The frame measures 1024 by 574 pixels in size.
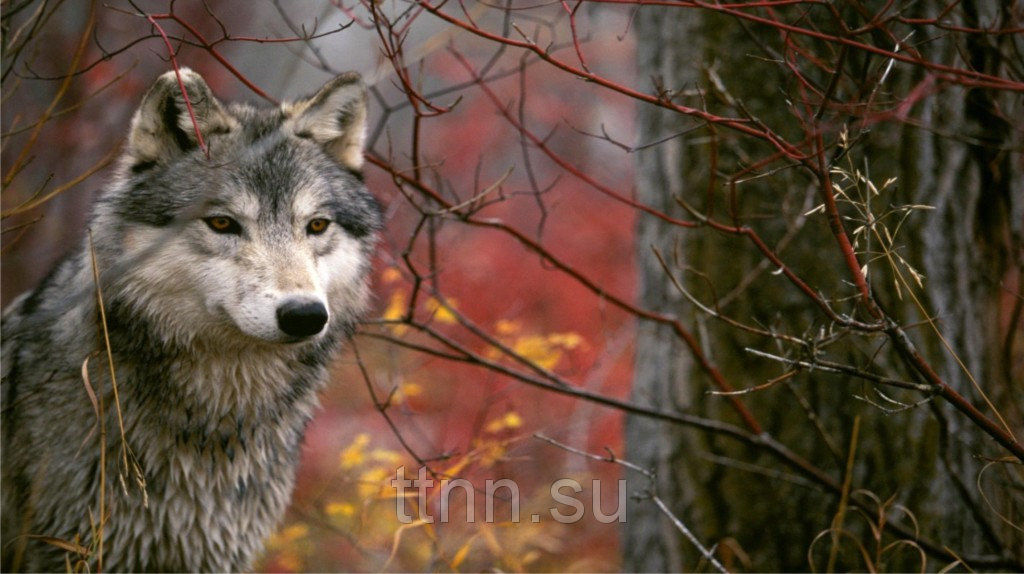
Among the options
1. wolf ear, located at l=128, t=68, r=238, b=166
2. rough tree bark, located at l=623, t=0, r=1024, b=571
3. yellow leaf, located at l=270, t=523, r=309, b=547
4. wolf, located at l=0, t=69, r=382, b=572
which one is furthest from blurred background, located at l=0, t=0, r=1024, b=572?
yellow leaf, located at l=270, t=523, r=309, b=547

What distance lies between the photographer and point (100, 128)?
23.4 ft

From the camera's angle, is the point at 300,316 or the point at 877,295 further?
the point at 877,295

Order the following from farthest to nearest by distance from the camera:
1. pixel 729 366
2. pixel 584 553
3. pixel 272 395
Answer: pixel 584 553 < pixel 729 366 < pixel 272 395

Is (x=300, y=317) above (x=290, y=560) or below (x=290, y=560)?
above

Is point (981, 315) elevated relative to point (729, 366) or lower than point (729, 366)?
elevated

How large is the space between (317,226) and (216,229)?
42cm

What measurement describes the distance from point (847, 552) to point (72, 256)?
3.94 metres

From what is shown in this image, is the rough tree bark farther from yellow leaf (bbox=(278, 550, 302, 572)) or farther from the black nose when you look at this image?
yellow leaf (bbox=(278, 550, 302, 572))

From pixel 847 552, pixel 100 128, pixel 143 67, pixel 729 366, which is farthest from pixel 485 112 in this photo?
pixel 847 552

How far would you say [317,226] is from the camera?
345 cm

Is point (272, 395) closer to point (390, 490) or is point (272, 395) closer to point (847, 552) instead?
point (390, 490)

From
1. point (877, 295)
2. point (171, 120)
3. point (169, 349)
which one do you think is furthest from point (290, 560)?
point (877, 295)

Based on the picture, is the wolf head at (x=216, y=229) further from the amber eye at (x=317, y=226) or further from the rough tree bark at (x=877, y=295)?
the rough tree bark at (x=877, y=295)

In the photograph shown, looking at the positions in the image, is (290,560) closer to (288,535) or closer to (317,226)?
(288,535)
